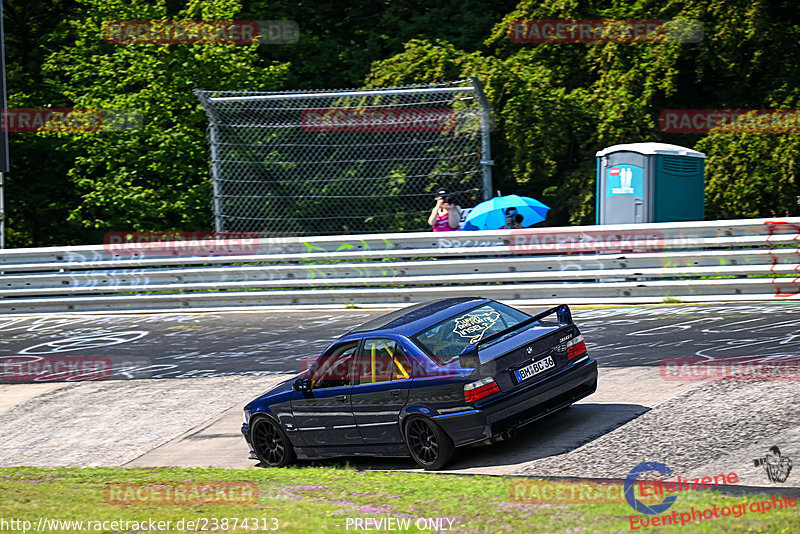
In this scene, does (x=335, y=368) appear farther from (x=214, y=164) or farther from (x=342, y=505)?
(x=214, y=164)

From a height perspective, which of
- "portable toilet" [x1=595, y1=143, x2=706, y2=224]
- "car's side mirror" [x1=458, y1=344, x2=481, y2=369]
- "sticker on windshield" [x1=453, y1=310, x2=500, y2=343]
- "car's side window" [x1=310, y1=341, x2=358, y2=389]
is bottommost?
"car's side window" [x1=310, y1=341, x2=358, y2=389]

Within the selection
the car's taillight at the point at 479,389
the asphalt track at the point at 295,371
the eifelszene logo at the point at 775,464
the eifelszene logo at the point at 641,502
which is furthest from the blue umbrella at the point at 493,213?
the eifelszene logo at the point at 775,464

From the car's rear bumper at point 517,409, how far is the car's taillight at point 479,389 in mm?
85

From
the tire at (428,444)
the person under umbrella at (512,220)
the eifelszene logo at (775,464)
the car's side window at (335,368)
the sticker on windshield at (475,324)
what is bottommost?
the tire at (428,444)

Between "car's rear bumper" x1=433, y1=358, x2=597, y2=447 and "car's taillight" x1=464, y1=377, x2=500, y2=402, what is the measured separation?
85 mm

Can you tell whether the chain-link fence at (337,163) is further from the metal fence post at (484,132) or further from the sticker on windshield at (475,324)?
the sticker on windshield at (475,324)

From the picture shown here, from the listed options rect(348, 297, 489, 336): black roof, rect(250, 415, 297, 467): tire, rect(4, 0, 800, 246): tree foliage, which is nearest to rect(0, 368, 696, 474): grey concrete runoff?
rect(250, 415, 297, 467): tire

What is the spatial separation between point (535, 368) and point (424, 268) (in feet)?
22.8

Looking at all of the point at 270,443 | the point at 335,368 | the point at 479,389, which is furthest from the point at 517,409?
the point at 270,443

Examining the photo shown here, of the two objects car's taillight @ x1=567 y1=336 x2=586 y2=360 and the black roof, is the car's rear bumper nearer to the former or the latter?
car's taillight @ x1=567 y1=336 x2=586 y2=360

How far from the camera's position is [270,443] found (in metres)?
9.57

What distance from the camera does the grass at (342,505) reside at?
19.1 feet

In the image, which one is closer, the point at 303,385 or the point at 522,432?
the point at 522,432

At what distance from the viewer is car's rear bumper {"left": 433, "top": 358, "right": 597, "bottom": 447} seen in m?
8.02
